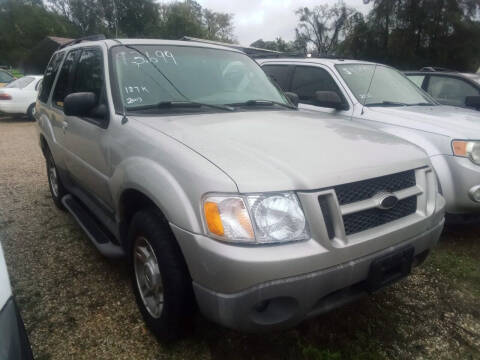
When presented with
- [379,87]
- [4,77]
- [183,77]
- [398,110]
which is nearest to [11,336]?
[183,77]

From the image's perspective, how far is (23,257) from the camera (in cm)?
327

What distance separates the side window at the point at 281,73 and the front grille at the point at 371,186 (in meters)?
3.38

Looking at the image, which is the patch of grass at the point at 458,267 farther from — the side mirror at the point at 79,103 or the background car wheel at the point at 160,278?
the side mirror at the point at 79,103

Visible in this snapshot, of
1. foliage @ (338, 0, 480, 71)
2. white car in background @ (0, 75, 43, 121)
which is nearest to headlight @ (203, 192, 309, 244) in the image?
white car in background @ (0, 75, 43, 121)

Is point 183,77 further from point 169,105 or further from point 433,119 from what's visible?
point 433,119

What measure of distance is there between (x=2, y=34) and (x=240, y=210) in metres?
50.6

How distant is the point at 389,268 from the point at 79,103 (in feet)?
7.11

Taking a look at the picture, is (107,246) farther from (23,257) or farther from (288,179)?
(288,179)

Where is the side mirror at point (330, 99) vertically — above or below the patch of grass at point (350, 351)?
above

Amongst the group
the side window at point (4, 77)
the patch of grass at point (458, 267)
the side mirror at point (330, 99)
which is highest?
the side mirror at point (330, 99)

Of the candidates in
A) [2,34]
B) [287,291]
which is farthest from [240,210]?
[2,34]

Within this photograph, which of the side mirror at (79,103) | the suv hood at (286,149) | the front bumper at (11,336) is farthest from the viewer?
the side mirror at (79,103)

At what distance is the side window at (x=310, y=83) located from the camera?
A: 4.66 m

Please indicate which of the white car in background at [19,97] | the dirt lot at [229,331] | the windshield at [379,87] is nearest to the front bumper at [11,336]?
the dirt lot at [229,331]
